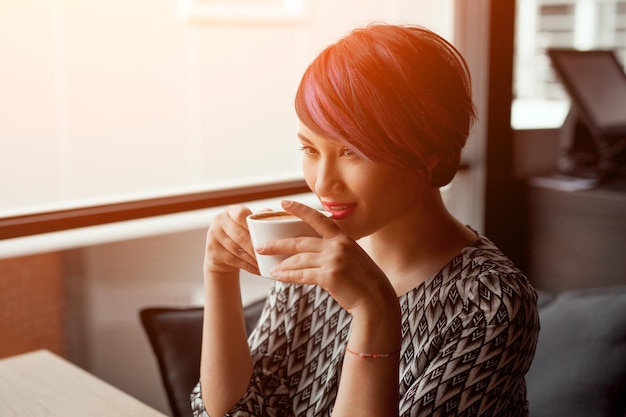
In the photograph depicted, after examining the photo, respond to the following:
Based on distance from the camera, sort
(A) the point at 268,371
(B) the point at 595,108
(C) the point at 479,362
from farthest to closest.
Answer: (B) the point at 595,108 → (A) the point at 268,371 → (C) the point at 479,362

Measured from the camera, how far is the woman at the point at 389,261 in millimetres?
861

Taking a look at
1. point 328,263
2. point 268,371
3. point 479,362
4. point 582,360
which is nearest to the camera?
point 328,263

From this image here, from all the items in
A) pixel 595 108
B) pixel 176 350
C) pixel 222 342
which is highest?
pixel 595 108

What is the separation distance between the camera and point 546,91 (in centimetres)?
334

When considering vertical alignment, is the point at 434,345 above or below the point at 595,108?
below

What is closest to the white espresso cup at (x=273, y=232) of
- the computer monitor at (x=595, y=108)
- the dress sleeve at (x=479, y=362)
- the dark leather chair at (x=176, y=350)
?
the dress sleeve at (x=479, y=362)

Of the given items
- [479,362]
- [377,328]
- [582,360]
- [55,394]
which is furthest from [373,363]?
[582,360]

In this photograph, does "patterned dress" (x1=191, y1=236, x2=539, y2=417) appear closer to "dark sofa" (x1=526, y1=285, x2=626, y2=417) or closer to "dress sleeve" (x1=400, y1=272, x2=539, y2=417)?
"dress sleeve" (x1=400, y1=272, x2=539, y2=417)

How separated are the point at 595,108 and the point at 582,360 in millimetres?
1456

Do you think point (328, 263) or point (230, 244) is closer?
point (328, 263)

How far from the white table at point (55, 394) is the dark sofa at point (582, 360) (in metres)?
0.76

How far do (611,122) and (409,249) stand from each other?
5.93 ft

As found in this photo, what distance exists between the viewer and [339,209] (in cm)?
95

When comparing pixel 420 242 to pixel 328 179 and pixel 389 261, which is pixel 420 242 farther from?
pixel 328 179
